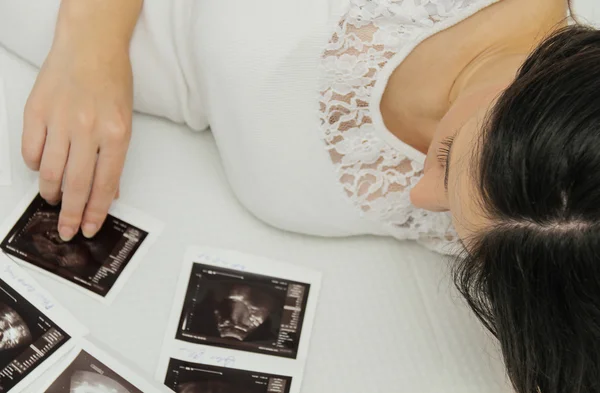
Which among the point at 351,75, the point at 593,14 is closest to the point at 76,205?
the point at 351,75

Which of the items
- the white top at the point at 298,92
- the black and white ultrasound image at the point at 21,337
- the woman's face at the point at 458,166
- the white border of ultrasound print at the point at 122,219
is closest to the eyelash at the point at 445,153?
the woman's face at the point at 458,166

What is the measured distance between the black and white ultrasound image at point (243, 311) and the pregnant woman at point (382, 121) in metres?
0.10

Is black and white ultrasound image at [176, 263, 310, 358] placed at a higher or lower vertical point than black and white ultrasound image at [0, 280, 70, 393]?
higher

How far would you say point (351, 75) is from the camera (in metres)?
0.73

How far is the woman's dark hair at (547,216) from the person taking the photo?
1.51 ft

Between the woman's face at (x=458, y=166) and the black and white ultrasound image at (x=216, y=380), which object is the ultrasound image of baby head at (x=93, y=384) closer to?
the black and white ultrasound image at (x=216, y=380)

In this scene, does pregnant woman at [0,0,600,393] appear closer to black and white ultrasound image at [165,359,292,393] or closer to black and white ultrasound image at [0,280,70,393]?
black and white ultrasound image at [0,280,70,393]

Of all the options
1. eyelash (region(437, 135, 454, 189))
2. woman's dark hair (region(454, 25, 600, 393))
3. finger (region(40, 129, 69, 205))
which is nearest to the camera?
woman's dark hair (region(454, 25, 600, 393))

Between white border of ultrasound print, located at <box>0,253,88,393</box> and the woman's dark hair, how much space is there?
22.5 inches

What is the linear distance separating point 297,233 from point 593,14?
0.61 m

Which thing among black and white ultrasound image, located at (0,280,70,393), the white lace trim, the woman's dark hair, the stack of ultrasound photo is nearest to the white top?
the white lace trim

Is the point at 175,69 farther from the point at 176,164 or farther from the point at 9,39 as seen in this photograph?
the point at 9,39

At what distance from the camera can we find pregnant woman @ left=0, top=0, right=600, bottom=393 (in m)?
0.48

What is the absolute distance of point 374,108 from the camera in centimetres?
76
